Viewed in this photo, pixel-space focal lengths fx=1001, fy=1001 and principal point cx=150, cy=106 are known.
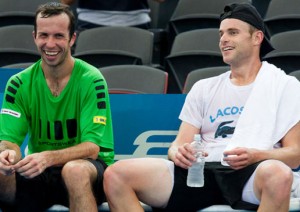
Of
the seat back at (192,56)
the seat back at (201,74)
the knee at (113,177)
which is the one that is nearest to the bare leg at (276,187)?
the knee at (113,177)

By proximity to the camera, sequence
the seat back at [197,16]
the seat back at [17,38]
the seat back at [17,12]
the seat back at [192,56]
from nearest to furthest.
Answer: the seat back at [192,56], the seat back at [17,38], the seat back at [197,16], the seat back at [17,12]

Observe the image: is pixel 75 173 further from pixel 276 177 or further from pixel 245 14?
pixel 245 14

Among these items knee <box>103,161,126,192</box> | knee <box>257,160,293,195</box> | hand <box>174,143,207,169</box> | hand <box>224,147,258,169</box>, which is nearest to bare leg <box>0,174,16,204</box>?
knee <box>103,161,126,192</box>

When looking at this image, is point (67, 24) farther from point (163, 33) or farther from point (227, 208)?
point (163, 33)

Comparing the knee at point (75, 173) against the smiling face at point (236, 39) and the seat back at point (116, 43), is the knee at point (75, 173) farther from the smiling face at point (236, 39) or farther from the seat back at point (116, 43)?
the seat back at point (116, 43)

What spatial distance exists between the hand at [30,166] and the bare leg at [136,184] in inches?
13.6

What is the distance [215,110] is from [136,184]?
721mm

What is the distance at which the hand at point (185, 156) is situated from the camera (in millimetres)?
5098

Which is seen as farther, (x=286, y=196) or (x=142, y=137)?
(x=142, y=137)

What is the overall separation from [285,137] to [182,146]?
560 mm

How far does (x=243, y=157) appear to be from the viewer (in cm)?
501

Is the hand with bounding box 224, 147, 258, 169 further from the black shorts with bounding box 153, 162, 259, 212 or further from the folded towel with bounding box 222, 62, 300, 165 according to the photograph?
the folded towel with bounding box 222, 62, 300, 165

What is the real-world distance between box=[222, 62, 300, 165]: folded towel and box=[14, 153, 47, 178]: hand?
0.96 m

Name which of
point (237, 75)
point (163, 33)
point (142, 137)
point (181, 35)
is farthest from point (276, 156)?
point (163, 33)
